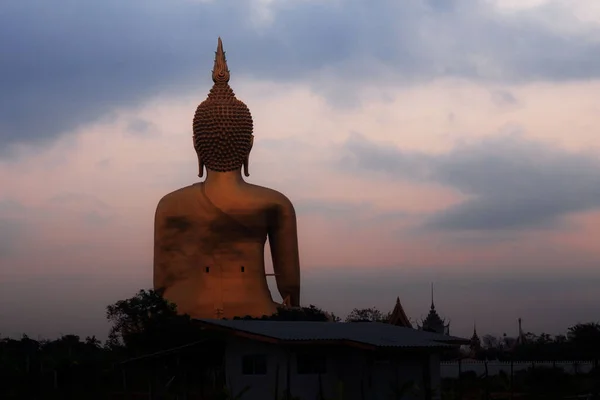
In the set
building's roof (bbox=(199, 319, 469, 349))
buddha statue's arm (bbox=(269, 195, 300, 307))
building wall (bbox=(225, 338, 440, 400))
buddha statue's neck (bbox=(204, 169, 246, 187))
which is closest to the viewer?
building's roof (bbox=(199, 319, 469, 349))

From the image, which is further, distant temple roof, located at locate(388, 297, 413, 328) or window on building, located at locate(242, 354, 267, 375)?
distant temple roof, located at locate(388, 297, 413, 328)

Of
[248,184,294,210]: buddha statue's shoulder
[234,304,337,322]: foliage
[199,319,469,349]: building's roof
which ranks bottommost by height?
[199,319,469,349]: building's roof

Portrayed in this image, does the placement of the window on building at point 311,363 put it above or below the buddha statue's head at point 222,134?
below

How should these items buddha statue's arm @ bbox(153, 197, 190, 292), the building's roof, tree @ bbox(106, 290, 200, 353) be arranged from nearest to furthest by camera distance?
the building's roof → tree @ bbox(106, 290, 200, 353) → buddha statue's arm @ bbox(153, 197, 190, 292)

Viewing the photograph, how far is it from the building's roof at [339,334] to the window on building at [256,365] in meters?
0.50

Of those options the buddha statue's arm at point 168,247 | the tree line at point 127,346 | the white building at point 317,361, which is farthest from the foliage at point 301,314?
the white building at point 317,361

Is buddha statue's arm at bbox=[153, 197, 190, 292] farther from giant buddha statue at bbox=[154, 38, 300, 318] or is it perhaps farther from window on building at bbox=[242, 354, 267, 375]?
window on building at bbox=[242, 354, 267, 375]

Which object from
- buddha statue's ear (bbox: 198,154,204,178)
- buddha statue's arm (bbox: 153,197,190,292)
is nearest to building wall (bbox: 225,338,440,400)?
buddha statue's arm (bbox: 153,197,190,292)

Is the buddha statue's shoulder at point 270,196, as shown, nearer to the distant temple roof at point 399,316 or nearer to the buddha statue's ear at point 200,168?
the buddha statue's ear at point 200,168

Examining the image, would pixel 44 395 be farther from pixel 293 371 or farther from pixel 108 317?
pixel 108 317

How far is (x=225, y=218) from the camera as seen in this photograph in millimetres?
33156

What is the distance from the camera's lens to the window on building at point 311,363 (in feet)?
57.3

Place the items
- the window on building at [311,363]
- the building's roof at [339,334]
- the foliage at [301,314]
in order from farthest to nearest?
the foliage at [301,314], the window on building at [311,363], the building's roof at [339,334]

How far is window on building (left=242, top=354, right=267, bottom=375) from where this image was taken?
1752 centimetres
